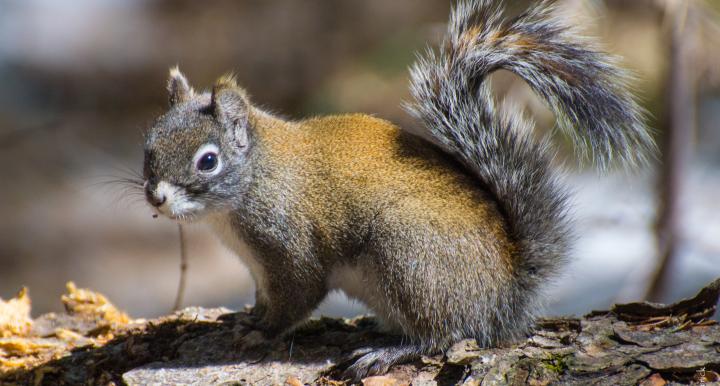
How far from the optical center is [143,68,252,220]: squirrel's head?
2365 millimetres

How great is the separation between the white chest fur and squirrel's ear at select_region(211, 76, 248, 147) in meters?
0.26

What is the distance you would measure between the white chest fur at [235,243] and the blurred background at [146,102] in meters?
3.14

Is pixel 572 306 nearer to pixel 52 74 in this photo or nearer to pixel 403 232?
pixel 403 232

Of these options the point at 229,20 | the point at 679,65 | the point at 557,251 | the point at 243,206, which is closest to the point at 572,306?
the point at 679,65

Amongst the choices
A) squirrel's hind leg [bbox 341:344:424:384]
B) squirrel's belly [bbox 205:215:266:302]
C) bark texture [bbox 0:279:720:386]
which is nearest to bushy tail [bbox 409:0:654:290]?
bark texture [bbox 0:279:720:386]

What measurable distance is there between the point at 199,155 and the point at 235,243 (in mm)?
332

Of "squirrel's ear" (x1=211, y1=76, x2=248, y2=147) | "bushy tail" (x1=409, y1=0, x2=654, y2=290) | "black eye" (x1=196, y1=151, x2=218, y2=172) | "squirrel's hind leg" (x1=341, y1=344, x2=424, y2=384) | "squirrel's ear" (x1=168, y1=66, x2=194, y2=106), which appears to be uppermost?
"squirrel's ear" (x1=168, y1=66, x2=194, y2=106)

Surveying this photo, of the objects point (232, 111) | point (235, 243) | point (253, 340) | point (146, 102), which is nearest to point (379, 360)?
point (253, 340)

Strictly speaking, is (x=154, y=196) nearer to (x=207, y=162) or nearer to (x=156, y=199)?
(x=156, y=199)

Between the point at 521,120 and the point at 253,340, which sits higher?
the point at 521,120

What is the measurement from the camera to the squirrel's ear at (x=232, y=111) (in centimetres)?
251

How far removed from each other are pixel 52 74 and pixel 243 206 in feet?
17.2

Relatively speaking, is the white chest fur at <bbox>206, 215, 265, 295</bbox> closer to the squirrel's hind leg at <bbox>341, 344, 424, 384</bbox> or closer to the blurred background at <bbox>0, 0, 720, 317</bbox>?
the squirrel's hind leg at <bbox>341, 344, 424, 384</bbox>

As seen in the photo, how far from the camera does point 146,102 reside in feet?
23.4
